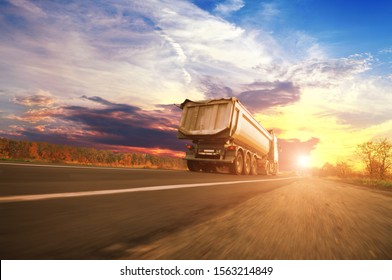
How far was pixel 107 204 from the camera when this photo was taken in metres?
2.60

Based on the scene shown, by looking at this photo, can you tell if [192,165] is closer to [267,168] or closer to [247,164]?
[247,164]

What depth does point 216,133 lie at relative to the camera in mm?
14766

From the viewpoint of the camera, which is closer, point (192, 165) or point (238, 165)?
point (238, 165)

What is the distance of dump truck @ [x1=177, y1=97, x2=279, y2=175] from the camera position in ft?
48.8

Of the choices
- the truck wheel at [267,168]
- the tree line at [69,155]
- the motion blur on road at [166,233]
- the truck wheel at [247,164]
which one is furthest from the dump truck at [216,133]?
the motion blur on road at [166,233]

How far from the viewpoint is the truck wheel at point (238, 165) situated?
15507 millimetres

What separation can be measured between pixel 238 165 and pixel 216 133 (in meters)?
2.75

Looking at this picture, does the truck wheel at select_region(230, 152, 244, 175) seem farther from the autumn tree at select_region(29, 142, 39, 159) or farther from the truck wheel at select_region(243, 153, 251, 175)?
the autumn tree at select_region(29, 142, 39, 159)

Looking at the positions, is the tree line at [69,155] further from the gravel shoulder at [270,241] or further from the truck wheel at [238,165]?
the gravel shoulder at [270,241]

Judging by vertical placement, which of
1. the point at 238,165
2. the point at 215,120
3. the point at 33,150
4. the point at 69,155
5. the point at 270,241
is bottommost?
the point at 270,241

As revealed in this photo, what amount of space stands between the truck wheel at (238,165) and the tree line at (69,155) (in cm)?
747

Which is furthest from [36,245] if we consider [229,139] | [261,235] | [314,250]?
[229,139]

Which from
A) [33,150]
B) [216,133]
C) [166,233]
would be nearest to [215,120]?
[216,133]
